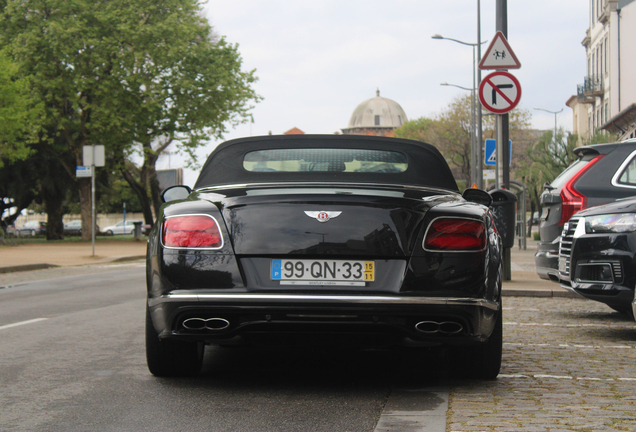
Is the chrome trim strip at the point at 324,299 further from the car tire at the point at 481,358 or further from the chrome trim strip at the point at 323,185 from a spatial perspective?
the chrome trim strip at the point at 323,185

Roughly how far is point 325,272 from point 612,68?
51425mm

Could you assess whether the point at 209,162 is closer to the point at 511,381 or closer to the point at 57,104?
the point at 511,381

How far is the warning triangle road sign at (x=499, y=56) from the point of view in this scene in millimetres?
12578

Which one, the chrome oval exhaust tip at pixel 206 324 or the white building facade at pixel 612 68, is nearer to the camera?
the chrome oval exhaust tip at pixel 206 324

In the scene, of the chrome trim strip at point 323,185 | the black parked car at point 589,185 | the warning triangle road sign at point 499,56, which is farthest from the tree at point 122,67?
the chrome trim strip at point 323,185

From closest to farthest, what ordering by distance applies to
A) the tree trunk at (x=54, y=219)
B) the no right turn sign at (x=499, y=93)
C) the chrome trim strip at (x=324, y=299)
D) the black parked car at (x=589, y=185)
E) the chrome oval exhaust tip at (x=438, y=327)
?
the chrome trim strip at (x=324, y=299)
the chrome oval exhaust tip at (x=438, y=327)
the black parked car at (x=589, y=185)
the no right turn sign at (x=499, y=93)
the tree trunk at (x=54, y=219)

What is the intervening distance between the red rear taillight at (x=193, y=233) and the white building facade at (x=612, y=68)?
40.8 m

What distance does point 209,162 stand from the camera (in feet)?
19.6

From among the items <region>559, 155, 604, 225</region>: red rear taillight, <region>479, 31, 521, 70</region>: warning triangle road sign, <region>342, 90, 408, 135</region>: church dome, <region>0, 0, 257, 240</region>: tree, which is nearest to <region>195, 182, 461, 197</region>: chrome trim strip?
<region>559, 155, 604, 225</region>: red rear taillight

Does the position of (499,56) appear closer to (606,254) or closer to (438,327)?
(606,254)

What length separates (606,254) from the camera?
7.18m

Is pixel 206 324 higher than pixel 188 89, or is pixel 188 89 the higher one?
pixel 188 89

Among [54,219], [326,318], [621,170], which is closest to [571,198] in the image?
[621,170]

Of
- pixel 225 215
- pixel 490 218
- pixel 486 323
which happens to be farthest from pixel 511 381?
pixel 225 215
